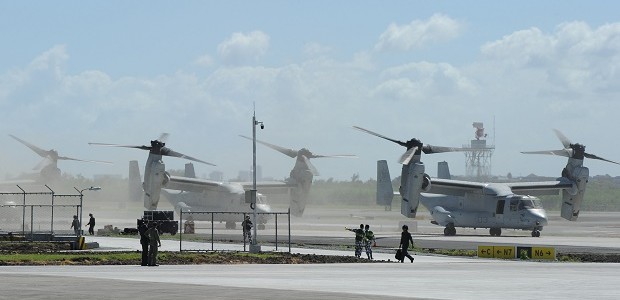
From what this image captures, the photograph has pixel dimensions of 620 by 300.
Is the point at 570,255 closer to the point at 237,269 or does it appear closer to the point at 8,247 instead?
the point at 237,269

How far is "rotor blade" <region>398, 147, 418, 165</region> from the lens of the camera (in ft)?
242

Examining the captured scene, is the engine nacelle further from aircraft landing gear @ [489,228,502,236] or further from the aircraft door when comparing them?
aircraft landing gear @ [489,228,502,236]

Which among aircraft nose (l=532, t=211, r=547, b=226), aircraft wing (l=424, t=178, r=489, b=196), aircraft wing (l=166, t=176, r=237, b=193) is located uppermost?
aircraft wing (l=166, t=176, r=237, b=193)

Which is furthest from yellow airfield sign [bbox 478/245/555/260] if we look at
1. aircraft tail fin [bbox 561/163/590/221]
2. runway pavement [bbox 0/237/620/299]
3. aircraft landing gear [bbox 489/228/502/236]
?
aircraft tail fin [bbox 561/163/590/221]

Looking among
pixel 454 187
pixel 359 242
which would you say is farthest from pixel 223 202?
pixel 359 242

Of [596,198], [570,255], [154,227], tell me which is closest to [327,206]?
[596,198]

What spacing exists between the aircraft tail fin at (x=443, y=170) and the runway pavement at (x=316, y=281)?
2051 inches

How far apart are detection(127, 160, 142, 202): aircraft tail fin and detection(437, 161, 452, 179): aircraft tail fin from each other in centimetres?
2906

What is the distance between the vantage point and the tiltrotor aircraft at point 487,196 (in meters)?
73.9

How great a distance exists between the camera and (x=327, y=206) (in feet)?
552

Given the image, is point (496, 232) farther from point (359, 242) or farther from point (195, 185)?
point (359, 242)

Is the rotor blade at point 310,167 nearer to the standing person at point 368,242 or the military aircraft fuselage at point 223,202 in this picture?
the military aircraft fuselage at point 223,202

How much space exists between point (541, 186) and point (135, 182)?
40749mm

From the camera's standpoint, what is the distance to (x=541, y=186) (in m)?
80.2
